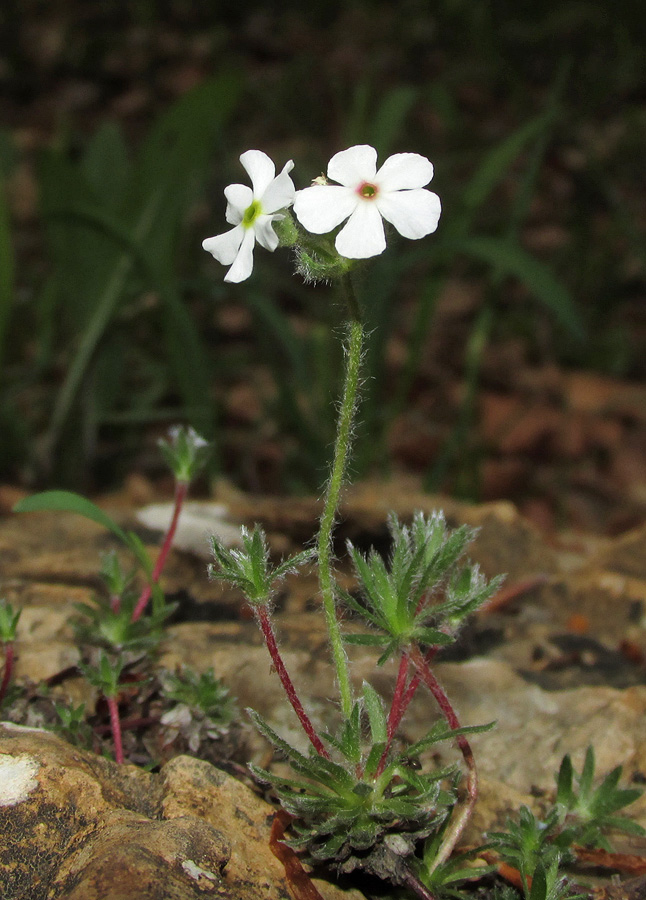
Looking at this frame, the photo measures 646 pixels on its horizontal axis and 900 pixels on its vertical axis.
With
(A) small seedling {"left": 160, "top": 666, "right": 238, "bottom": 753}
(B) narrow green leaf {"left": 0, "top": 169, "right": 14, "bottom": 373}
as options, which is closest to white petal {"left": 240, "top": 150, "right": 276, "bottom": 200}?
(A) small seedling {"left": 160, "top": 666, "right": 238, "bottom": 753}

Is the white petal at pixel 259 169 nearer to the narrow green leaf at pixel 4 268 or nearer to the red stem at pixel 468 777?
→ the red stem at pixel 468 777

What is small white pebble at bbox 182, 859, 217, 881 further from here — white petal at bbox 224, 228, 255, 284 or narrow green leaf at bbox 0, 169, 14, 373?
narrow green leaf at bbox 0, 169, 14, 373

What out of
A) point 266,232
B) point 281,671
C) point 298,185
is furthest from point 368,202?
point 298,185

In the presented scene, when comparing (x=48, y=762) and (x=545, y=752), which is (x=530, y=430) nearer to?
(x=545, y=752)

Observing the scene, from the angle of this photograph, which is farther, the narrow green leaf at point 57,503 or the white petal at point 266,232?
the narrow green leaf at point 57,503

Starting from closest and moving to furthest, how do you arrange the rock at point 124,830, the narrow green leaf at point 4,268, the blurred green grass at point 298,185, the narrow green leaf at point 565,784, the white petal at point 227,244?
the rock at point 124,830 < the white petal at point 227,244 < the narrow green leaf at point 565,784 < the narrow green leaf at point 4,268 < the blurred green grass at point 298,185

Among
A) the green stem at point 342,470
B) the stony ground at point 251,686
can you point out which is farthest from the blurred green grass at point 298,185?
the stony ground at point 251,686
